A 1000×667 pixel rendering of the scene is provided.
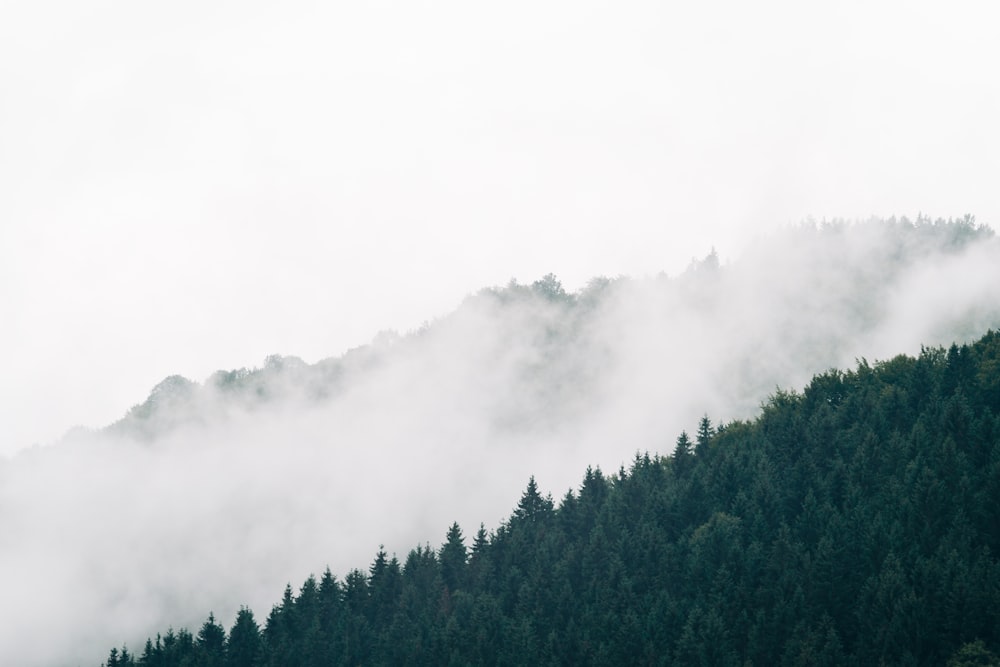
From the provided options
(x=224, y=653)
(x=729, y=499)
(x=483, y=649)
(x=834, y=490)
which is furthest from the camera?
(x=224, y=653)

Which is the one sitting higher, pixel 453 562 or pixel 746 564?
pixel 453 562

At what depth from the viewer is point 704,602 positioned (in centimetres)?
9162

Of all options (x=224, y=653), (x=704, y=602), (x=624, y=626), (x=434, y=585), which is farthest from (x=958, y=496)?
(x=224, y=653)

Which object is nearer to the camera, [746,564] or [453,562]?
[746,564]

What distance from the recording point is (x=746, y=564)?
3676 inches

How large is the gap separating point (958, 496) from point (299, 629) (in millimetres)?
73573

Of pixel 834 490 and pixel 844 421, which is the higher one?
pixel 844 421

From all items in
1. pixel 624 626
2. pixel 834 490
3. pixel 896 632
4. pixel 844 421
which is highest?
pixel 844 421

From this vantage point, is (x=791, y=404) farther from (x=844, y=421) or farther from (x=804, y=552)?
(x=804, y=552)

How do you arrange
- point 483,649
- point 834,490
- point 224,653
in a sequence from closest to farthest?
point 483,649 → point 834,490 → point 224,653

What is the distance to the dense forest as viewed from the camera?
79.8 metres

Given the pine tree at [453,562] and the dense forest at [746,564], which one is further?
the pine tree at [453,562]

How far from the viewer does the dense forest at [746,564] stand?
262ft

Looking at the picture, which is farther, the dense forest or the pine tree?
the pine tree
